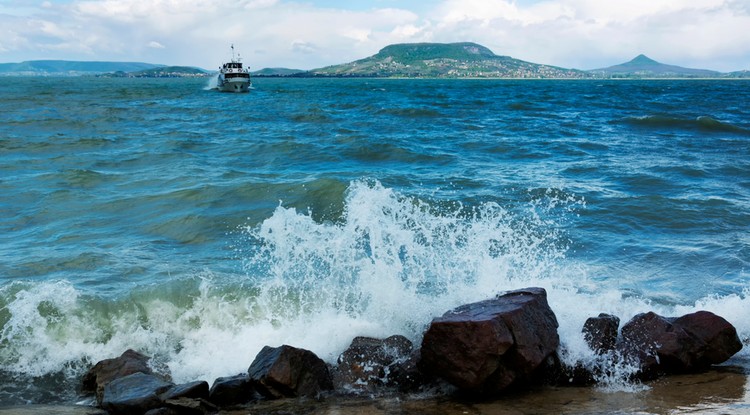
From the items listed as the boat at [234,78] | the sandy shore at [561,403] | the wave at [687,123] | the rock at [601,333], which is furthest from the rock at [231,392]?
the boat at [234,78]

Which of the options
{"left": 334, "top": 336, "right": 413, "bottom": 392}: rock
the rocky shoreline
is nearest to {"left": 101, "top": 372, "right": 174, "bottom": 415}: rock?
the rocky shoreline

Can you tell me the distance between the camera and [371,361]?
580cm

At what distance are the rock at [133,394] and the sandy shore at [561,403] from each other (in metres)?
0.18

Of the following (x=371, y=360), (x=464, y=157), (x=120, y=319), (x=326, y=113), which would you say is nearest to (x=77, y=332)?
(x=120, y=319)

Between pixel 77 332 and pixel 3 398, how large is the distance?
4.57 feet

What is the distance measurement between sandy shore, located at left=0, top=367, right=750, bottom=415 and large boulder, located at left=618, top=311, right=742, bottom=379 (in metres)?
0.19

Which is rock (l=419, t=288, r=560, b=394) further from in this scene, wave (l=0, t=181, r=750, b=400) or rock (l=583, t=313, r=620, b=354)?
wave (l=0, t=181, r=750, b=400)

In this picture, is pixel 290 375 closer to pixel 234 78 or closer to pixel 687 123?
pixel 687 123

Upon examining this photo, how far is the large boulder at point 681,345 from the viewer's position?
566 centimetres

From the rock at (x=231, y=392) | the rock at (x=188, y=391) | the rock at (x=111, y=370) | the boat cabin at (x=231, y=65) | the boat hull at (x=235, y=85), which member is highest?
the boat cabin at (x=231, y=65)

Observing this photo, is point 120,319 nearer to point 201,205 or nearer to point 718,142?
point 201,205

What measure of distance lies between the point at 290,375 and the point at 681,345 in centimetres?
352

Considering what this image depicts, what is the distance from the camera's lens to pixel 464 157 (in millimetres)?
18609

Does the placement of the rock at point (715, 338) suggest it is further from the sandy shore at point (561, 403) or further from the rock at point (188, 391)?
the rock at point (188, 391)
